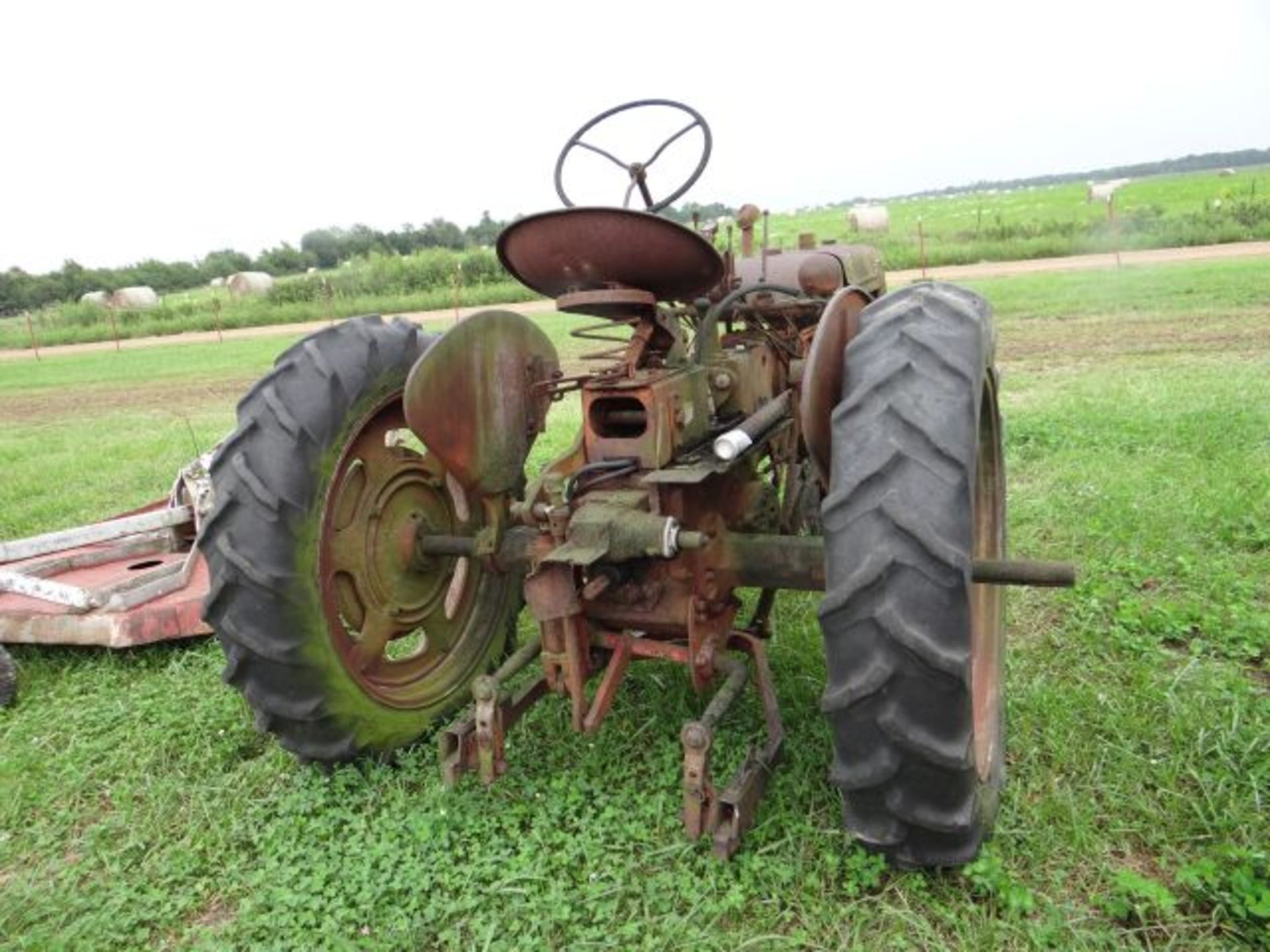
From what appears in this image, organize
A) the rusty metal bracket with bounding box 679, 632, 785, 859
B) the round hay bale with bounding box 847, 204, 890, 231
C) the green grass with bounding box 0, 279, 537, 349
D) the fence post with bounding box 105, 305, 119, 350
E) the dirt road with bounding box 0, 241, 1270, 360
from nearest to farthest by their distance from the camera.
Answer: the rusty metal bracket with bounding box 679, 632, 785, 859 → the dirt road with bounding box 0, 241, 1270, 360 → the fence post with bounding box 105, 305, 119, 350 → the green grass with bounding box 0, 279, 537, 349 → the round hay bale with bounding box 847, 204, 890, 231

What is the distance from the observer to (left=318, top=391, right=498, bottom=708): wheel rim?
2.96m

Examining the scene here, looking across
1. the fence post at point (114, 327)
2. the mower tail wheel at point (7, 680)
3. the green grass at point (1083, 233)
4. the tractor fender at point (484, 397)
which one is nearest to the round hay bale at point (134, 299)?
the fence post at point (114, 327)

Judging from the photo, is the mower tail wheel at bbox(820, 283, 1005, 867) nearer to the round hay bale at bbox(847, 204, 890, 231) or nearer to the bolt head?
the bolt head

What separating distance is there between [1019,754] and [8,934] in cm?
285

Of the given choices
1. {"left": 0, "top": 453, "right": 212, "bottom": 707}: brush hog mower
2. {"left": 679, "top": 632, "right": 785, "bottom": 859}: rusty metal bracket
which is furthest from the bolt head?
{"left": 0, "top": 453, "right": 212, "bottom": 707}: brush hog mower

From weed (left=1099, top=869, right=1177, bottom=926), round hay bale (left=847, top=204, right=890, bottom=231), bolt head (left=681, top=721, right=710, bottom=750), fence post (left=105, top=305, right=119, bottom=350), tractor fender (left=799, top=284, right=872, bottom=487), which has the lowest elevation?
weed (left=1099, top=869, right=1177, bottom=926)

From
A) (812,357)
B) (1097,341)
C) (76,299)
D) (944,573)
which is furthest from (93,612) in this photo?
(76,299)

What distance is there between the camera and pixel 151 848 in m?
2.78

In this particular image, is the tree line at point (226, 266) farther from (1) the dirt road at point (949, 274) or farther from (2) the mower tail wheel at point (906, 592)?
(2) the mower tail wheel at point (906, 592)

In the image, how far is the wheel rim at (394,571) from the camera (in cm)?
296

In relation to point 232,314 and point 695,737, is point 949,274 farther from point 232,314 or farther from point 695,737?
point 695,737

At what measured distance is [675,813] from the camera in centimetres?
271

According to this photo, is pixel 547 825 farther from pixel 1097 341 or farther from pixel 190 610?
pixel 1097 341

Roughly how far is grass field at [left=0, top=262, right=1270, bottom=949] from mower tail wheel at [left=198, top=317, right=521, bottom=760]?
26cm
